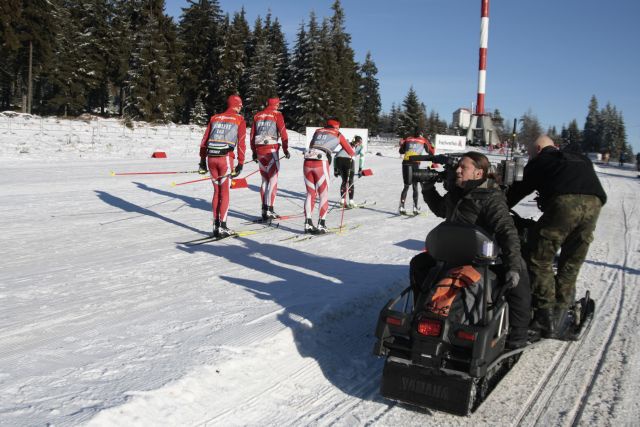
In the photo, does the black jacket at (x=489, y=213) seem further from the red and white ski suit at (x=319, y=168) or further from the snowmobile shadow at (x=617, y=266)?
the red and white ski suit at (x=319, y=168)

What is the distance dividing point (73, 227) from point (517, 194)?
7536mm

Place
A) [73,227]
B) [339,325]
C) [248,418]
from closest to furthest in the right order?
1. [248,418]
2. [339,325]
3. [73,227]

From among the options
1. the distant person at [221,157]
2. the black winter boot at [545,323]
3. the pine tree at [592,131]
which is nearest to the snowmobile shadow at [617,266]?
the black winter boot at [545,323]

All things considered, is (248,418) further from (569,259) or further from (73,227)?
(73,227)

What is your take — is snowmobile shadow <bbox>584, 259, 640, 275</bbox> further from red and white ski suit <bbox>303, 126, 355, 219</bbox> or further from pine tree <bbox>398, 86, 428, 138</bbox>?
pine tree <bbox>398, 86, 428, 138</bbox>

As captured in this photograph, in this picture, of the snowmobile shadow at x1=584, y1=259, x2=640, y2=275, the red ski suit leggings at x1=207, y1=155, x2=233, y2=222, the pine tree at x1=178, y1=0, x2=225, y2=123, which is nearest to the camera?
the snowmobile shadow at x1=584, y1=259, x2=640, y2=275

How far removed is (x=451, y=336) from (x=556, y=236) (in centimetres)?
171

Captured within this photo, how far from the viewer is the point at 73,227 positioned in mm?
9062

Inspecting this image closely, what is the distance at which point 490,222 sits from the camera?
12.1ft

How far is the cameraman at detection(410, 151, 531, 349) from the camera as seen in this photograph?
11.8 feet

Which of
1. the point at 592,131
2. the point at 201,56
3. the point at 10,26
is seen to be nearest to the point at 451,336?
the point at 10,26

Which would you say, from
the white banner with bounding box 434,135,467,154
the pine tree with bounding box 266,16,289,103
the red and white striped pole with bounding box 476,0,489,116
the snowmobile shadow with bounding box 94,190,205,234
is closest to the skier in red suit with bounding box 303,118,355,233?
the snowmobile shadow with bounding box 94,190,205,234

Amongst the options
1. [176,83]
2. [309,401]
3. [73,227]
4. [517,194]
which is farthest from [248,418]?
[176,83]

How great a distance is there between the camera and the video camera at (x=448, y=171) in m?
3.99
